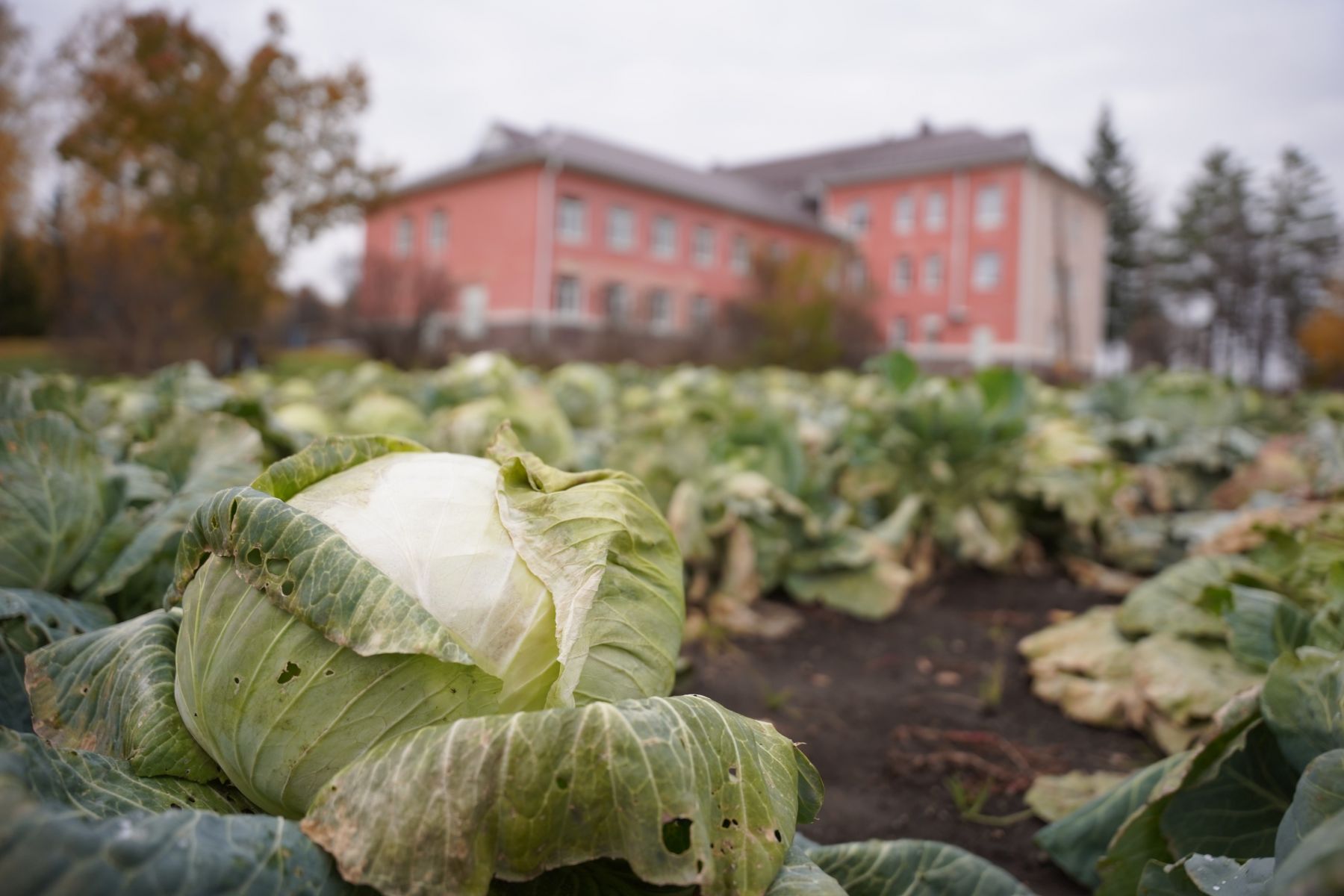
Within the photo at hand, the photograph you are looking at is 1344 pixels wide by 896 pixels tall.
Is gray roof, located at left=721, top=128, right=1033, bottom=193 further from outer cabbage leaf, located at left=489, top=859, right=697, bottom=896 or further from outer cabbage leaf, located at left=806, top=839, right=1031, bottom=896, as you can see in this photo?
outer cabbage leaf, located at left=489, top=859, right=697, bottom=896

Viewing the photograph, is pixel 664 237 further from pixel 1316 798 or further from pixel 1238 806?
pixel 1316 798

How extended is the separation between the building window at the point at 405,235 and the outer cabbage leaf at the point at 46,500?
107 ft

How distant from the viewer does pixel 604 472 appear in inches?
54.6

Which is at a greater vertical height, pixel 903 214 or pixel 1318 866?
pixel 903 214

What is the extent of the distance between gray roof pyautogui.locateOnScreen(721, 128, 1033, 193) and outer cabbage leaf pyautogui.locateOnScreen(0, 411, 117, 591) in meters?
38.4

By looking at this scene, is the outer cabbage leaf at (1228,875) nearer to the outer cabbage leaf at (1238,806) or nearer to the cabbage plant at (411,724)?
the cabbage plant at (411,724)

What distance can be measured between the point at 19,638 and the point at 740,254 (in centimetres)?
3559

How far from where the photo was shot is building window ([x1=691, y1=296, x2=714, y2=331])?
26.3 m

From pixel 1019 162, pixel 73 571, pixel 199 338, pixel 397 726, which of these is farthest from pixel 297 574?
pixel 1019 162

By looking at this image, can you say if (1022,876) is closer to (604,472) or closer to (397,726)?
(604,472)

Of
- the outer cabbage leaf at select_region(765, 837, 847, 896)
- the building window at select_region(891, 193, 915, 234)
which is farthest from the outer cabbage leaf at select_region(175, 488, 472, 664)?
the building window at select_region(891, 193, 915, 234)

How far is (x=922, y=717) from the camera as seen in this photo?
10.7ft

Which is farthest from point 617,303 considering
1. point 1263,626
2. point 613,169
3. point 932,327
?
point 1263,626

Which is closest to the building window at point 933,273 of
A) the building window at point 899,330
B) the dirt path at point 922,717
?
the building window at point 899,330
